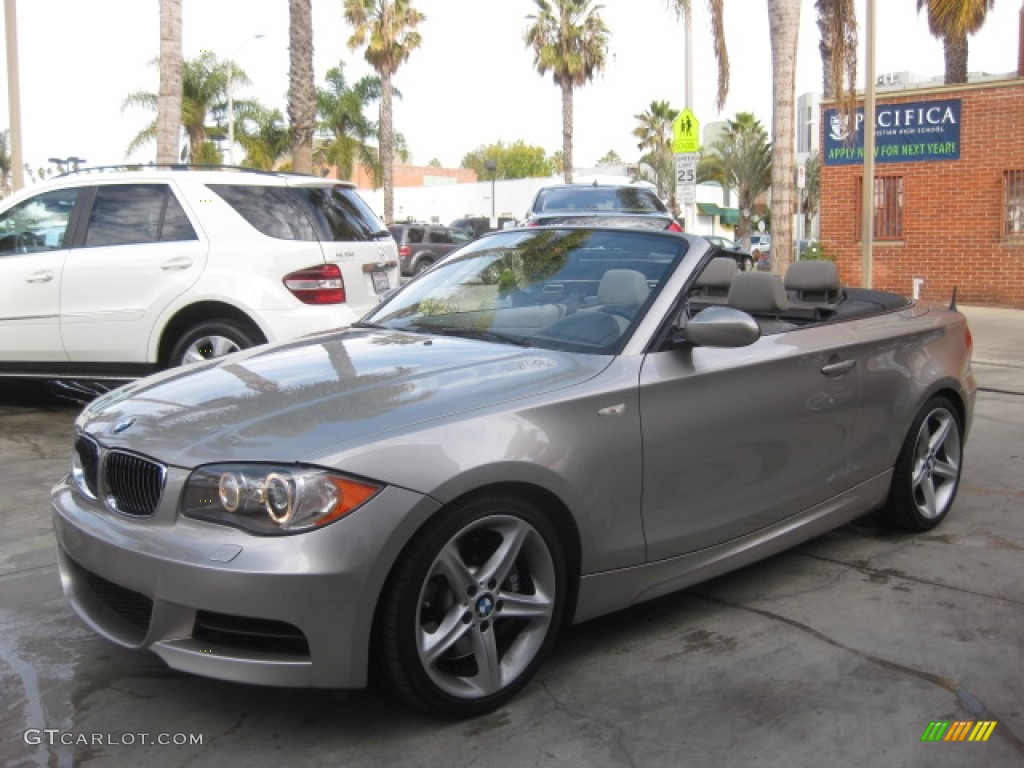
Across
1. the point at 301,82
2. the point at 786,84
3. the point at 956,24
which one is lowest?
the point at 786,84

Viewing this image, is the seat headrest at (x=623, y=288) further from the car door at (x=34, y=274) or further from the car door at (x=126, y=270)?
the car door at (x=34, y=274)

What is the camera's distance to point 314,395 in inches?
130

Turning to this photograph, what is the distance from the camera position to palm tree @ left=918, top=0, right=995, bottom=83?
19609 mm

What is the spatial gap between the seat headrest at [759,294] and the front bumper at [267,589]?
232 cm

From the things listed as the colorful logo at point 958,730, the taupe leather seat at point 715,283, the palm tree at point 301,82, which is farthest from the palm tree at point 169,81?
the colorful logo at point 958,730

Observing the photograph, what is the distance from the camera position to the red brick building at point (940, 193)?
18.3 m

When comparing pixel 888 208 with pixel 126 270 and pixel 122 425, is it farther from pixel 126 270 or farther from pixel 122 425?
pixel 122 425

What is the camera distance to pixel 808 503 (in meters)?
4.28

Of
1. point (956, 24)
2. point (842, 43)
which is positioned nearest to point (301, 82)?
point (842, 43)

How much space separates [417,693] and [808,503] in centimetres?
203

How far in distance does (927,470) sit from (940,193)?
1545 cm

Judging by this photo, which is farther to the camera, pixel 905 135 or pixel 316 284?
pixel 905 135

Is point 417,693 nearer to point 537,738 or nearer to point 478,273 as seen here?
point 537,738

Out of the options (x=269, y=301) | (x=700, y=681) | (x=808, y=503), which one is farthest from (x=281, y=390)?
(x=269, y=301)
